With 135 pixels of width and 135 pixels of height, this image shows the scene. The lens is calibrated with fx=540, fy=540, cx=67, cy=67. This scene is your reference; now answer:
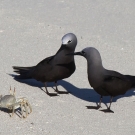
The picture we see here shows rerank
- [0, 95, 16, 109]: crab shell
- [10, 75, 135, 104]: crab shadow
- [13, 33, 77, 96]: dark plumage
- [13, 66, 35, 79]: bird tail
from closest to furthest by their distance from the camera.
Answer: [0, 95, 16, 109]: crab shell
[13, 33, 77, 96]: dark plumage
[10, 75, 135, 104]: crab shadow
[13, 66, 35, 79]: bird tail

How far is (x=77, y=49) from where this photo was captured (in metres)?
9.42

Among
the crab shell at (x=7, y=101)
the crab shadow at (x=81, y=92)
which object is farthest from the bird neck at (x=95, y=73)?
the crab shell at (x=7, y=101)

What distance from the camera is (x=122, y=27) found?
34.8 feet

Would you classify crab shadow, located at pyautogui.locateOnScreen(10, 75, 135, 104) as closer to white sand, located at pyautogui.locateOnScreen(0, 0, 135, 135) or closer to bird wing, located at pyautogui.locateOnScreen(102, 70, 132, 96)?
white sand, located at pyautogui.locateOnScreen(0, 0, 135, 135)

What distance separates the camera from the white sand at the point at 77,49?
6.49 metres

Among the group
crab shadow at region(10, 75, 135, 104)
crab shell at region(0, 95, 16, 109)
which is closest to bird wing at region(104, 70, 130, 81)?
crab shadow at region(10, 75, 135, 104)

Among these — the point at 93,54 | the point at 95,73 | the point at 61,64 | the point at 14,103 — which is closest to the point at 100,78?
the point at 95,73

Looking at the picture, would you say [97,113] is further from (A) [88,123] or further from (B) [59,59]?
(B) [59,59]

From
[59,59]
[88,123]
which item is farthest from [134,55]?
[88,123]

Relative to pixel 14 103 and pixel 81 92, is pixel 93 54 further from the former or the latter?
pixel 14 103

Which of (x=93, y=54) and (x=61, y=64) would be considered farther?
(x=61, y=64)

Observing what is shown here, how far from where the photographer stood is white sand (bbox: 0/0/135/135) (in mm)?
6492

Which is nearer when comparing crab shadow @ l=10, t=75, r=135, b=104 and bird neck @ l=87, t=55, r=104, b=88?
bird neck @ l=87, t=55, r=104, b=88

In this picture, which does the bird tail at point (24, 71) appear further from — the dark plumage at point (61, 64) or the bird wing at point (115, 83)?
the bird wing at point (115, 83)
